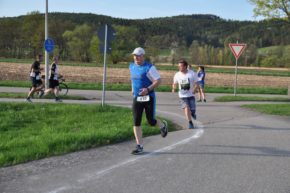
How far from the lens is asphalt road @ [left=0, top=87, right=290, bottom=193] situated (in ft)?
17.6

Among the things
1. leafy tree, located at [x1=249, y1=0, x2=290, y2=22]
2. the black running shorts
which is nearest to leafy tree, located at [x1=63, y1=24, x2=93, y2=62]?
leafy tree, located at [x1=249, y1=0, x2=290, y2=22]

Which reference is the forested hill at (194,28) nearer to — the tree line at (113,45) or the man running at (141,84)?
the tree line at (113,45)

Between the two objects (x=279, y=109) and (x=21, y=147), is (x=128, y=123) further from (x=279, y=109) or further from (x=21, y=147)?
(x=279, y=109)

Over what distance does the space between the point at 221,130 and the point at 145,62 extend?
3.83 meters

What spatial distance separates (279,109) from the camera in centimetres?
1595

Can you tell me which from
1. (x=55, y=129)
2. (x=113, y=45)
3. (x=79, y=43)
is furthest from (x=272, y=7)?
(x=79, y=43)

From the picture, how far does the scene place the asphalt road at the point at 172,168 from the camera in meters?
5.38

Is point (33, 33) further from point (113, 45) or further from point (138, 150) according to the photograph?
point (138, 150)

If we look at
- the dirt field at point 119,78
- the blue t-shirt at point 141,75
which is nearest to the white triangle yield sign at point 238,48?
the blue t-shirt at point 141,75

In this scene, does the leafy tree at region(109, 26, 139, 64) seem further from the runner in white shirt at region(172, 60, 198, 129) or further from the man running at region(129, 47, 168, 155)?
the man running at region(129, 47, 168, 155)

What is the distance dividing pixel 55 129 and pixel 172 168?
4427 millimetres

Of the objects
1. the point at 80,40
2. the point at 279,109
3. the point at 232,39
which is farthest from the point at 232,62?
the point at 279,109

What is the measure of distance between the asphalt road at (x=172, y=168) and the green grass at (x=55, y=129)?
1.24ft

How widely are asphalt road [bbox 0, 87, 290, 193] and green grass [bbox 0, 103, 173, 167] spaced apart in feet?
1.24
